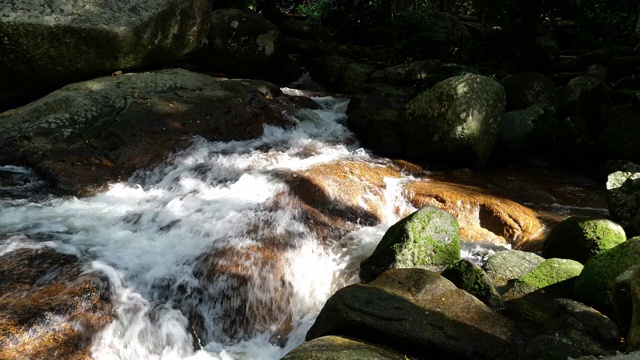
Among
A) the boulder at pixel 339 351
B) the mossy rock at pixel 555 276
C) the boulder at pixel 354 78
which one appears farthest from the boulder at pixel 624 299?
the boulder at pixel 354 78

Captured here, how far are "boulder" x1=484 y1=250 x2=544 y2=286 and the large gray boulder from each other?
757cm

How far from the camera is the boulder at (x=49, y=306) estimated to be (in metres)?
3.76

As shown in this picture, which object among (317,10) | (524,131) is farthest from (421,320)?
(317,10)

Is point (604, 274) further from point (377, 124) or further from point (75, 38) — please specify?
point (75, 38)

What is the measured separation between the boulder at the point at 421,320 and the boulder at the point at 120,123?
4414 mm

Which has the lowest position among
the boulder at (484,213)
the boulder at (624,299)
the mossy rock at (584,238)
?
the boulder at (484,213)

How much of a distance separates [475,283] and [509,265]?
1068 millimetres

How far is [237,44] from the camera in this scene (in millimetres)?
12172

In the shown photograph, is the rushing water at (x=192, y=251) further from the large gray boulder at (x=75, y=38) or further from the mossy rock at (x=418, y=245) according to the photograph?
the large gray boulder at (x=75, y=38)

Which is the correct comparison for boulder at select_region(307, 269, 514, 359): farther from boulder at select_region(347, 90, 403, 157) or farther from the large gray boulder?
the large gray boulder

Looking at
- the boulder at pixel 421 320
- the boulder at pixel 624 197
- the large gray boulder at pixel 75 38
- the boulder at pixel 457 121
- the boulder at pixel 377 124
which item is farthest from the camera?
the boulder at pixel 377 124

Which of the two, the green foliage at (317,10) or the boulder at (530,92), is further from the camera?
the green foliage at (317,10)

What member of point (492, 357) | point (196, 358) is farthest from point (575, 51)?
point (196, 358)

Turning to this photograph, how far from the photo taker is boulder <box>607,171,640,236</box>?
20.0 feet
